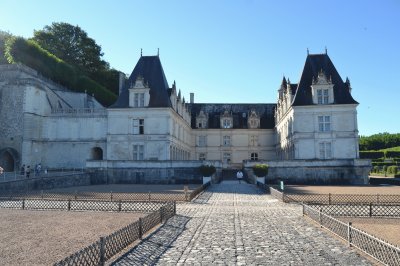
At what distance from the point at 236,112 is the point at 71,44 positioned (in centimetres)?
3437

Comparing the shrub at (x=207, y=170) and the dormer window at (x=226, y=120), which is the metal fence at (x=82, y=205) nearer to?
the shrub at (x=207, y=170)

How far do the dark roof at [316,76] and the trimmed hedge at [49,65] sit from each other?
33.9 metres

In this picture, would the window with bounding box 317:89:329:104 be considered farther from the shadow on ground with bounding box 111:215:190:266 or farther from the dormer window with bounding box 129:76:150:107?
the shadow on ground with bounding box 111:215:190:266

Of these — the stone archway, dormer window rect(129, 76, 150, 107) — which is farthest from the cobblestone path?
the stone archway

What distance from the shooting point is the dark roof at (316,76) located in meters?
38.5

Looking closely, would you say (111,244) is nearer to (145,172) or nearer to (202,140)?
(145,172)

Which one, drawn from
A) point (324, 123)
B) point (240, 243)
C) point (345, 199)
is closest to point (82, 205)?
point (240, 243)

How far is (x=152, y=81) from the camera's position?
137 ft

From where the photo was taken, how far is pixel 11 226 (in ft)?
39.3

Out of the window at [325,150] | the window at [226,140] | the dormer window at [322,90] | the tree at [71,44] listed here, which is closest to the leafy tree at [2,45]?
the tree at [71,44]

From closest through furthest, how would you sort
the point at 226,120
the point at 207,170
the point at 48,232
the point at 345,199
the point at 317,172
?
the point at 48,232 → the point at 345,199 → the point at 207,170 → the point at 317,172 → the point at 226,120

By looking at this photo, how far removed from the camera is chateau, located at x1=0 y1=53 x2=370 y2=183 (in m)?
35.2

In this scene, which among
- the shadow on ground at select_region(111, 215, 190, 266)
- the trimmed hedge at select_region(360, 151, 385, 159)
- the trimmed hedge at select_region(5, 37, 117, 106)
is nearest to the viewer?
the shadow on ground at select_region(111, 215, 190, 266)

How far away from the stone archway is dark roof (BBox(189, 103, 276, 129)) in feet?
84.4
